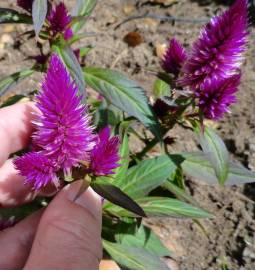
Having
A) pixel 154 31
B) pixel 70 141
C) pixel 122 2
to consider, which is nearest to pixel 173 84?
pixel 70 141

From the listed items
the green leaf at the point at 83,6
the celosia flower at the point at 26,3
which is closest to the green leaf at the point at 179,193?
the green leaf at the point at 83,6

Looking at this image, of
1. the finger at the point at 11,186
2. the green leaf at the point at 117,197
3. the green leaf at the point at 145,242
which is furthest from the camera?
the green leaf at the point at 145,242

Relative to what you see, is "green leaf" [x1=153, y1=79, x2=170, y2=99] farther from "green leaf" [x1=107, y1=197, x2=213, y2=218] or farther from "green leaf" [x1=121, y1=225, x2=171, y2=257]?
"green leaf" [x1=121, y1=225, x2=171, y2=257]

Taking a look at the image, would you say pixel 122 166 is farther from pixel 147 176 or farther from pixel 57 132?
pixel 57 132

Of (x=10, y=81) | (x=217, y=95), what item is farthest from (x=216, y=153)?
(x=10, y=81)

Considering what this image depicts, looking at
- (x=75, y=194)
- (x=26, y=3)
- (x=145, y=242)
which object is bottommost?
(x=145, y=242)

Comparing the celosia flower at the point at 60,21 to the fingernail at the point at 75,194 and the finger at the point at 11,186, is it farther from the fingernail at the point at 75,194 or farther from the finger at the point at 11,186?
the fingernail at the point at 75,194
